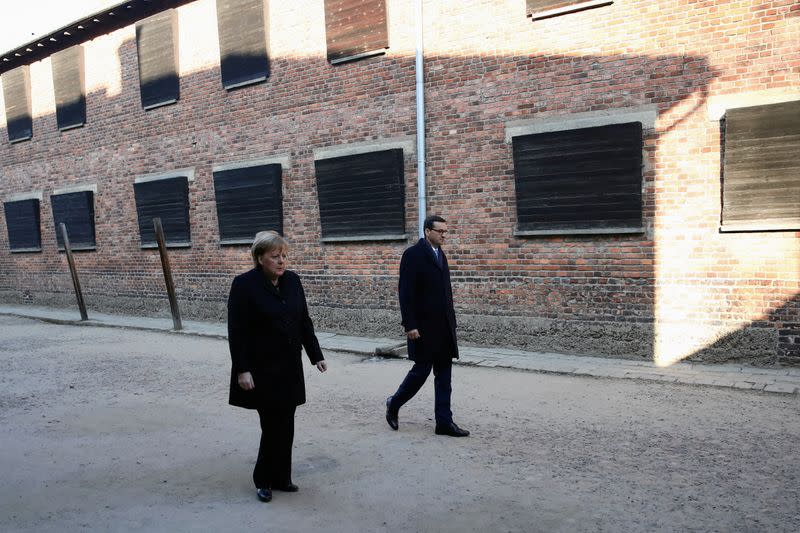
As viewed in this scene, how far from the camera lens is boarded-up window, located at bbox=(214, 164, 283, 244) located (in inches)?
509

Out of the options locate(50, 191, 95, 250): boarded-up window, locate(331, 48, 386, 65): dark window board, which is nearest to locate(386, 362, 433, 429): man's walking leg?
locate(331, 48, 386, 65): dark window board

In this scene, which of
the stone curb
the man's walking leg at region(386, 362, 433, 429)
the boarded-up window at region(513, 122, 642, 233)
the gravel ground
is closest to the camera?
the gravel ground

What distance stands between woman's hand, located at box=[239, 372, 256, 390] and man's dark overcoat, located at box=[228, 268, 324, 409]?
0.11 ft

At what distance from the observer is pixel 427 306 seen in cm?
573

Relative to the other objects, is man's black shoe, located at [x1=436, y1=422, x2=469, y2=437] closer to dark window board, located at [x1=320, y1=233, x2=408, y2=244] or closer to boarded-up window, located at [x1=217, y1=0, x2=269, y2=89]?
dark window board, located at [x1=320, y1=233, x2=408, y2=244]

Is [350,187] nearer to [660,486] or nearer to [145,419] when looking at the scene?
[145,419]

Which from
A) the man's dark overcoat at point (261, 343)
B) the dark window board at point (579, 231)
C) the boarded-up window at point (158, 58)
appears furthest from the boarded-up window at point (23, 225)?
the man's dark overcoat at point (261, 343)

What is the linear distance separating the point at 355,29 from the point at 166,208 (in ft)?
20.7

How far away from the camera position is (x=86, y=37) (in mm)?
16609

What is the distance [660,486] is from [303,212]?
9180mm

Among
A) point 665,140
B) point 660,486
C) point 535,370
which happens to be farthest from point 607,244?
point 660,486

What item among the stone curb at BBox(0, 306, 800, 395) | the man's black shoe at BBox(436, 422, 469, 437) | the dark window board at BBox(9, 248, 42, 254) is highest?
the dark window board at BBox(9, 248, 42, 254)

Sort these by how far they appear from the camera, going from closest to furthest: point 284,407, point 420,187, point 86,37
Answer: point 284,407 < point 420,187 < point 86,37

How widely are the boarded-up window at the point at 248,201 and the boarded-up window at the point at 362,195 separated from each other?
116 centimetres
